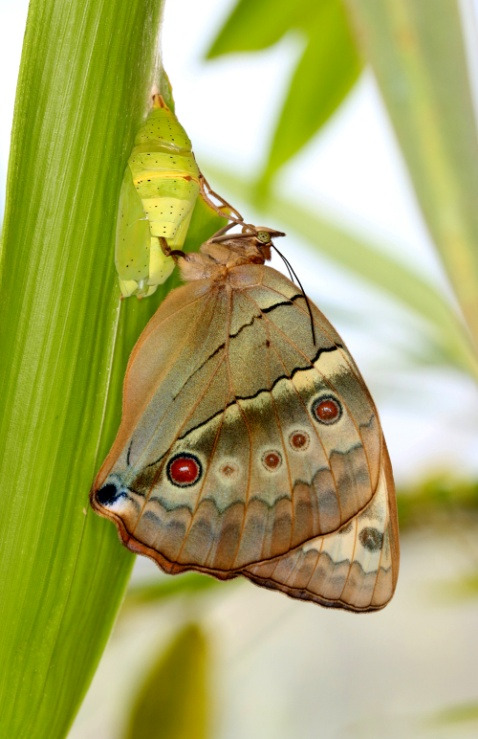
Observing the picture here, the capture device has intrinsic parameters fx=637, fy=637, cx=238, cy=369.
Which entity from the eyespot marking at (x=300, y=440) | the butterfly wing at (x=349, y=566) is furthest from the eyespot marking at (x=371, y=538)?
the eyespot marking at (x=300, y=440)

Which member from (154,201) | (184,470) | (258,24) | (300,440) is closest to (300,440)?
(300,440)

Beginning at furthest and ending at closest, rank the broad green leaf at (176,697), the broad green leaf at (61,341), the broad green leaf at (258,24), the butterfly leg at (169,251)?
the broad green leaf at (176,697) < the broad green leaf at (258,24) < the butterfly leg at (169,251) < the broad green leaf at (61,341)

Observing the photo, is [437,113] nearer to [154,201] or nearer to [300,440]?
[154,201]

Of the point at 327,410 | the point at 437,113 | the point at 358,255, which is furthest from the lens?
the point at 358,255

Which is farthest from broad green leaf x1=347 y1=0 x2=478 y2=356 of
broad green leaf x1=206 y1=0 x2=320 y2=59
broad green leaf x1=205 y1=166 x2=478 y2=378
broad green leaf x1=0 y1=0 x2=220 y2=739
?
broad green leaf x1=205 y1=166 x2=478 y2=378

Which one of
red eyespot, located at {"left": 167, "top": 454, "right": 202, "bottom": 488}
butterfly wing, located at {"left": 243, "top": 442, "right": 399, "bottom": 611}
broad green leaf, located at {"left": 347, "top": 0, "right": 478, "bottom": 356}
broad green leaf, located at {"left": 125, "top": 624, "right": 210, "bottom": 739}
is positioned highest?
broad green leaf, located at {"left": 347, "top": 0, "right": 478, "bottom": 356}

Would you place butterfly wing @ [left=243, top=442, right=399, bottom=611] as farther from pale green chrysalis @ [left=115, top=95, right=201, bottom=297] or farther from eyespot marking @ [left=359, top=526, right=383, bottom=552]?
pale green chrysalis @ [left=115, top=95, right=201, bottom=297]

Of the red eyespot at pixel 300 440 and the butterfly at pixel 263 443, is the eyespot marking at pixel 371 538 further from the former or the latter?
the red eyespot at pixel 300 440
